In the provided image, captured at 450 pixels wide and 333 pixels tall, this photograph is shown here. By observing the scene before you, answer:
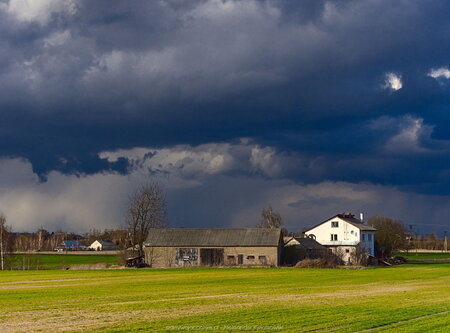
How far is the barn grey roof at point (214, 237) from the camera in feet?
318

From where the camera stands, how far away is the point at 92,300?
35938 millimetres

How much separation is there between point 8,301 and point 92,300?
4.51 m

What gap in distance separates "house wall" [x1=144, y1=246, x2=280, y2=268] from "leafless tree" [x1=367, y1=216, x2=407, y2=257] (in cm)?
3002

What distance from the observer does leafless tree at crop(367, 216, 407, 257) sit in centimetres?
12070

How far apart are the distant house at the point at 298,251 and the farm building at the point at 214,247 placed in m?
1.81

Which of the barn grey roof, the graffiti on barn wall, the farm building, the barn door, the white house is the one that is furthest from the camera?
the white house

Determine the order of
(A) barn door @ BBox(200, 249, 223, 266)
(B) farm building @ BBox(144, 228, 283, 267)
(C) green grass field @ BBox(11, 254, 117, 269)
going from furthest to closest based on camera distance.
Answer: (C) green grass field @ BBox(11, 254, 117, 269) → (A) barn door @ BBox(200, 249, 223, 266) → (B) farm building @ BBox(144, 228, 283, 267)

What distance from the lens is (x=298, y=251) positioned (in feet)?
324

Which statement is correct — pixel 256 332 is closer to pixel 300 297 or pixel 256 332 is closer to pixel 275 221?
pixel 300 297

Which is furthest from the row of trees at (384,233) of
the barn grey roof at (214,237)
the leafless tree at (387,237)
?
the barn grey roof at (214,237)

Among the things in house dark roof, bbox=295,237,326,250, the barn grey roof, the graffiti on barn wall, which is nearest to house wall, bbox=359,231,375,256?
house dark roof, bbox=295,237,326,250

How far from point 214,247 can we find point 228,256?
2.38m

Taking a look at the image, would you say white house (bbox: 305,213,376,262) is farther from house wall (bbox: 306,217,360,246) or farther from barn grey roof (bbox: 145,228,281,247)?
barn grey roof (bbox: 145,228,281,247)

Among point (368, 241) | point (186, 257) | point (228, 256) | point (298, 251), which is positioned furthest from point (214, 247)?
point (368, 241)
